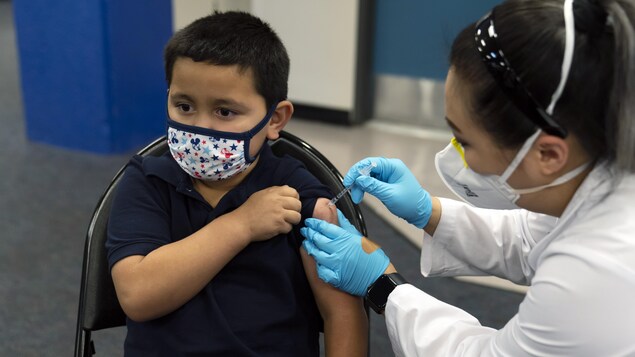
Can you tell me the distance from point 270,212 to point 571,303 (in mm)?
503

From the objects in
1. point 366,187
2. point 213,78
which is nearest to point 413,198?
point 366,187

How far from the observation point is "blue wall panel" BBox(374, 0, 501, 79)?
13.0ft

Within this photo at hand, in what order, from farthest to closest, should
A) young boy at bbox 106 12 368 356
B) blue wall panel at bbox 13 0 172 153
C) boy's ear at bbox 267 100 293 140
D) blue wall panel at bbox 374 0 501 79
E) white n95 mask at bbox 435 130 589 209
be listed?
blue wall panel at bbox 374 0 501 79 < blue wall panel at bbox 13 0 172 153 < boy's ear at bbox 267 100 293 140 < young boy at bbox 106 12 368 356 < white n95 mask at bbox 435 130 589 209

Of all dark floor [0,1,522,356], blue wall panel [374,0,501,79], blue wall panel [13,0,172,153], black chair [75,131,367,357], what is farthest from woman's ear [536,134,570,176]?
blue wall panel [374,0,501,79]

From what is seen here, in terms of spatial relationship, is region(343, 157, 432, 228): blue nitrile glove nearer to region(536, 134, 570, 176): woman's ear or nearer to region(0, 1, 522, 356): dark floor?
region(536, 134, 570, 176): woman's ear

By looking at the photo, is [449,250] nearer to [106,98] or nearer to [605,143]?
[605,143]

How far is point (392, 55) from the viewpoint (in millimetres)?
4230

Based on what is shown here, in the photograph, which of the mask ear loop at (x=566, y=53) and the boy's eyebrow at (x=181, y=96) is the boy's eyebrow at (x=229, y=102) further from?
the mask ear loop at (x=566, y=53)

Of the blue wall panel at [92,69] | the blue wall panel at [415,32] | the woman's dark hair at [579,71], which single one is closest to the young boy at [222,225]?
the woman's dark hair at [579,71]

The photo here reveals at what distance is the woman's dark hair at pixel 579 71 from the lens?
37.3 inches

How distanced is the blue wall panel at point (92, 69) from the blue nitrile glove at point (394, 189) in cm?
242

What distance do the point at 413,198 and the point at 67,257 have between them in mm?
1745

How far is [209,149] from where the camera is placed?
1.24 meters

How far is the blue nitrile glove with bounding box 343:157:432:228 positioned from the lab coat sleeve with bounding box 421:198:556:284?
0.17 feet
